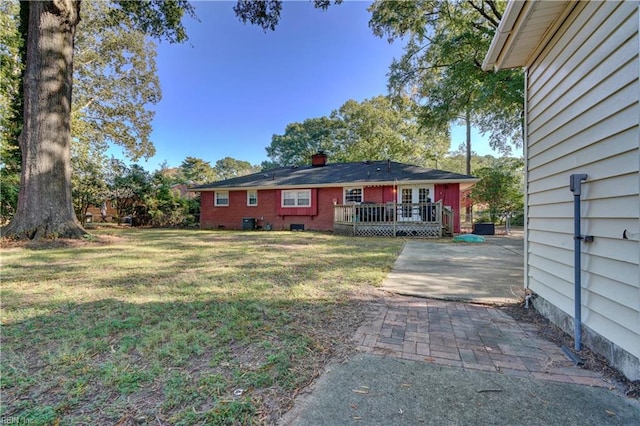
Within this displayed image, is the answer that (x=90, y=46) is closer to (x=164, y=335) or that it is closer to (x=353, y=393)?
(x=164, y=335)

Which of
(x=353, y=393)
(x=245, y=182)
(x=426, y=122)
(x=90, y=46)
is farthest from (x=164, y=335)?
(x=90, y=46)

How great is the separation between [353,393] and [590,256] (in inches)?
81.4

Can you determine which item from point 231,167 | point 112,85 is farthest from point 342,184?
point 231,167

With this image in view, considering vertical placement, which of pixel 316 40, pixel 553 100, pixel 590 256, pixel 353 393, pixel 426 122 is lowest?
pixel 353 393

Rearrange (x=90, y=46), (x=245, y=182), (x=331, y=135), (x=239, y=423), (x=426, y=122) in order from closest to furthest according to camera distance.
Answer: (x=239, y=423), (x=426, y=122), (x=90, y=46), (x=245, y=182), (x=331, y=135)

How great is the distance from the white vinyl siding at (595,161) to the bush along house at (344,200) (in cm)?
842

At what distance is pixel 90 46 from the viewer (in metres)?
15.8

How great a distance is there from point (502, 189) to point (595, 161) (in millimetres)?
19038

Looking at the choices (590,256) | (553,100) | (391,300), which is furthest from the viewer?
(391,300)

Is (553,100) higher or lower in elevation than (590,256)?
higher

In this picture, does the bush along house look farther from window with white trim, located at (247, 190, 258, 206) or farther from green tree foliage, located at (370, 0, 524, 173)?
green tree foliage, located at (370, 0, 524, 173)

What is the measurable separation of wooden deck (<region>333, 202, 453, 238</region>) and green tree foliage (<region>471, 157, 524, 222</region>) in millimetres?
8821

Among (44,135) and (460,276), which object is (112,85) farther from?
(460,276)

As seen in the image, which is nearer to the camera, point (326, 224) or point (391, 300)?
point (391, 300)
